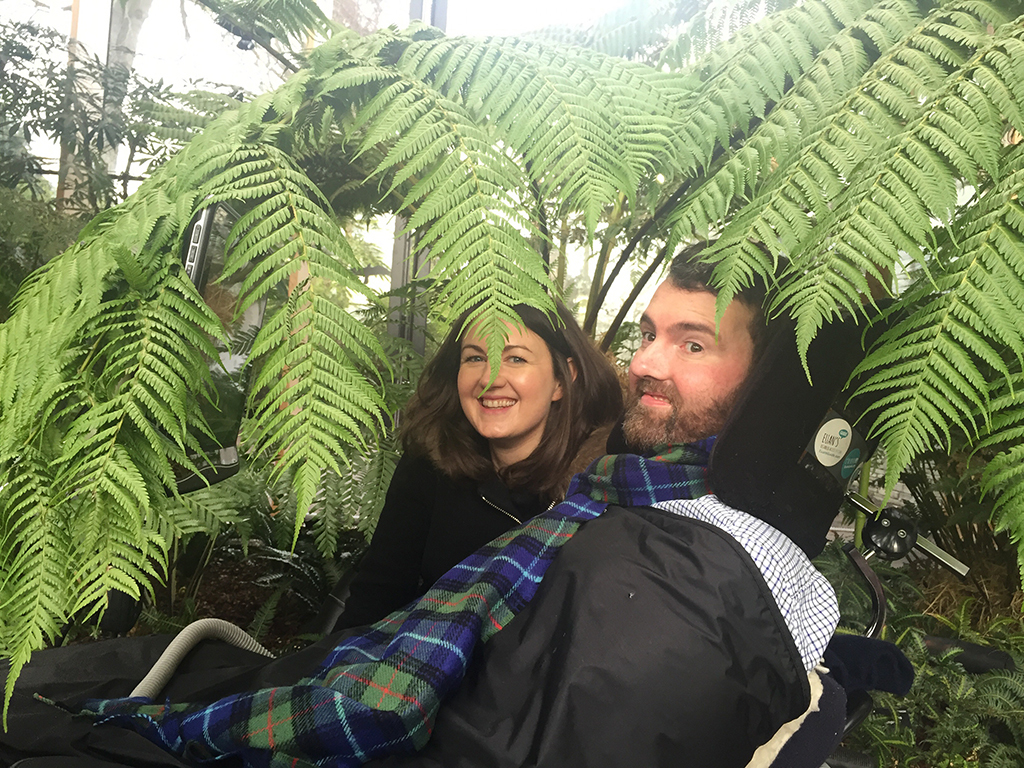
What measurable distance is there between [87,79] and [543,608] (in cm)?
118

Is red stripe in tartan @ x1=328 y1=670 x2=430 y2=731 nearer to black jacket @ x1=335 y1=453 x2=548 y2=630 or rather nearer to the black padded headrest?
black jacket @ x1=335 y1=453 x2=548 y2=630

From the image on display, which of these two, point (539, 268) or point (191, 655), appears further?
point (191, 655)

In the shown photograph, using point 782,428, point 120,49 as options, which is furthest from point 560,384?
point 120,49

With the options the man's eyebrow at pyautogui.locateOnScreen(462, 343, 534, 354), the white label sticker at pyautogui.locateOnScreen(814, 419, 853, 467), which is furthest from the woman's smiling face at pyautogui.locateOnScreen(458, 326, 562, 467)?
the white label sticker at pyautogui.locateOnScreen(814, 419, 853, 467)

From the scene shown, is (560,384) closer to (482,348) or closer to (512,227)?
(482,348)

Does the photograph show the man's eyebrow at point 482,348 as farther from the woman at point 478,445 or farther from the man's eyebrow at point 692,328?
the man's eyebrow at point 692,328

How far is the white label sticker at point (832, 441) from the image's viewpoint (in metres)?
0.84

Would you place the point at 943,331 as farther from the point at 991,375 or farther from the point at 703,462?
the point at 703,462

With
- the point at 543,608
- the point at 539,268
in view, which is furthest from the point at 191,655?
the point at 539,268

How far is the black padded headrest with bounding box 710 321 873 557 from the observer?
81 cm

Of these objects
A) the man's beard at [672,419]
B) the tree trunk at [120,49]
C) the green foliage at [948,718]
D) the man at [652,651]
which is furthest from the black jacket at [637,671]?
the tree trunk at [120,49]

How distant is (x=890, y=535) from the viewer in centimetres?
92

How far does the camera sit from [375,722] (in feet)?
2.38

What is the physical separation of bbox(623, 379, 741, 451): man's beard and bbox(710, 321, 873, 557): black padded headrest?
0.14 feet
